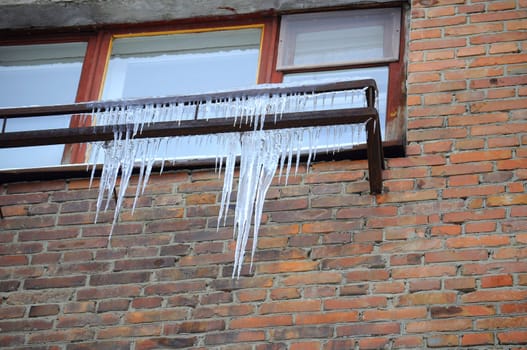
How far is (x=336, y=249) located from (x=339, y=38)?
1824 millimetres

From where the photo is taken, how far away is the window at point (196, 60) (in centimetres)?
702

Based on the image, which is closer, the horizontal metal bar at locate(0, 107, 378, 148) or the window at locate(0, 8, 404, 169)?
the horizontal metal bar at locate(0, 107, 378, 148)

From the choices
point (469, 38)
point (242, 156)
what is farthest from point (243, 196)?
point (469, 38)

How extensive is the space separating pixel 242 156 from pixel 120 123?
0.70 m

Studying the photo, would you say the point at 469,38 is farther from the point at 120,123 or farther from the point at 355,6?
the point at 120,123

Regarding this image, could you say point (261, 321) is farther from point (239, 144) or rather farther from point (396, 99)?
point (396, 99)

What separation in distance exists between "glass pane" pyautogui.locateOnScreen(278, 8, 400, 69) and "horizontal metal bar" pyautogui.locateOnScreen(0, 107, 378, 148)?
1495 mm

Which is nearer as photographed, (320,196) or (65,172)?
(320,196)

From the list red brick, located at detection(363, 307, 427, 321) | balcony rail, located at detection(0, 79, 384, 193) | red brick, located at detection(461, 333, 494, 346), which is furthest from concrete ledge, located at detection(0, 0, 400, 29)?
red brick, located at detection(461, 333, 494, 346)

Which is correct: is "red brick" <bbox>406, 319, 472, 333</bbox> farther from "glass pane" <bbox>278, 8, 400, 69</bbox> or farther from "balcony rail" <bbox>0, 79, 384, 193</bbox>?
"glass pane" <bbox>278, 8, 400, 69</bbox>

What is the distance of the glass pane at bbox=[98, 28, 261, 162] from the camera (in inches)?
285

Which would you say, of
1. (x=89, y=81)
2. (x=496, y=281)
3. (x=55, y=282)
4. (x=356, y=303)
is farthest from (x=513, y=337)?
(x=89, y=81)

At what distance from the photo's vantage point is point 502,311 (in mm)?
5426

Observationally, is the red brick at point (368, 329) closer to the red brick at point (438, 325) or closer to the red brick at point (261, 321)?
the red brick at point (438, 325)
